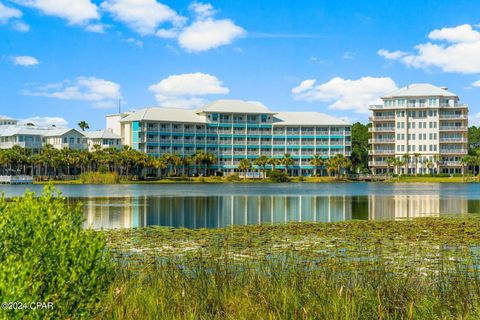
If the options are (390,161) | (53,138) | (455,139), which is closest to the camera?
(390,161)

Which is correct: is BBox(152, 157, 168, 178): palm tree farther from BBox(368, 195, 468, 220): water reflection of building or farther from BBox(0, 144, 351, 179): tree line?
BBox(368, 195, 468, 220): water reflection of building

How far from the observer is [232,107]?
6526 inches

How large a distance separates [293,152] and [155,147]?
39.5 meters

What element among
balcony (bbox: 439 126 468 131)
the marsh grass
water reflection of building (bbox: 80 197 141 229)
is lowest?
water reflection of building (bbox: 80 197 141 229)

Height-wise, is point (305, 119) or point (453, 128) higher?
point (305, 119)

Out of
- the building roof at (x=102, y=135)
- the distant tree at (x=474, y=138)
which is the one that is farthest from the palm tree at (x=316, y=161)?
the distant tree at (x=474, y=138)

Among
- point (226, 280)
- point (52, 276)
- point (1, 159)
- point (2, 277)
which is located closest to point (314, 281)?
point (226, 280)

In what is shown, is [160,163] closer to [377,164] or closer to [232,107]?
[232,107]

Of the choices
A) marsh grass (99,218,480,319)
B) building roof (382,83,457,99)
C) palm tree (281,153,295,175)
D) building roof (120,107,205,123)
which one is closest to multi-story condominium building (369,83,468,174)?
building roof (382,83,457,99)

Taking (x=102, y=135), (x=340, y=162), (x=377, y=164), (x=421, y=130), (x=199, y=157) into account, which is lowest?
(x=377, y=164)

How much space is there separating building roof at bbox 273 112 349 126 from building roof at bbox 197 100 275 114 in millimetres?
5173

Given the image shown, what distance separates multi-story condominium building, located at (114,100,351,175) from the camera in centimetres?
15750

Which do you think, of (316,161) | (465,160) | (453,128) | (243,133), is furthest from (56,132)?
(453,128)

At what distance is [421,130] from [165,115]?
70.0 metres
